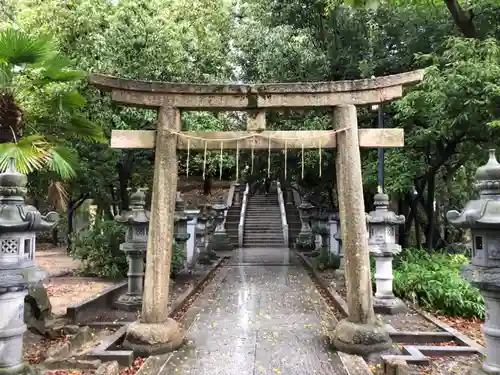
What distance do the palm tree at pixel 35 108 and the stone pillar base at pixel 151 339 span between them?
2829mm

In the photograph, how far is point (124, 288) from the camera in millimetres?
10109

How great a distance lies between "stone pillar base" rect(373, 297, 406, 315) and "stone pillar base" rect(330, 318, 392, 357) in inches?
87.2

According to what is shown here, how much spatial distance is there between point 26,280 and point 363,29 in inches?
489

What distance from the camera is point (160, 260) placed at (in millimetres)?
6457

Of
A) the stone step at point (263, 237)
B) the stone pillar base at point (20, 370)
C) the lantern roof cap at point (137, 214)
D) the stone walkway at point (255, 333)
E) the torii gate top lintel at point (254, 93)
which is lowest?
the stone walkway at point (255, 333)

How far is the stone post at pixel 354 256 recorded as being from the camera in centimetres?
616

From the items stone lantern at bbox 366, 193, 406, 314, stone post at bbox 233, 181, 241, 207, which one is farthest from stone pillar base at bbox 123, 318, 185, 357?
stone post at bbox 233, 181, 241, 207

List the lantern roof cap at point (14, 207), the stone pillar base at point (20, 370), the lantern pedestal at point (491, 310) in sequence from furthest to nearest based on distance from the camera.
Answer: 1. the lantern roof cap at point (14, 207)
2. the stone pillar base at point (20, 370)
3. the lantern pedestal at point (491, 310)

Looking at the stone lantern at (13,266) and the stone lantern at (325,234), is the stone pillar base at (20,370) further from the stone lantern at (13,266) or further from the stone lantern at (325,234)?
the stone lantern at (325,234)

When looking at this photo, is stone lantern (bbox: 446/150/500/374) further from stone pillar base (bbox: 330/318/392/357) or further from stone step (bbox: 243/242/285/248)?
stone step (bbox: 243/242/285/248)

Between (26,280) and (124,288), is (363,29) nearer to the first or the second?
(124,288)

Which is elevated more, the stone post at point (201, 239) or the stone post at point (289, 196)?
the stone post at point (289, 196)

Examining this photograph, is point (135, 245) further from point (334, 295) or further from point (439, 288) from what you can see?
point (439, 288)

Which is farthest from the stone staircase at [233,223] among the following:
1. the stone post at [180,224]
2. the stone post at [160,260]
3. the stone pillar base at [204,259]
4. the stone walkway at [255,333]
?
the stone post at [160,260]
